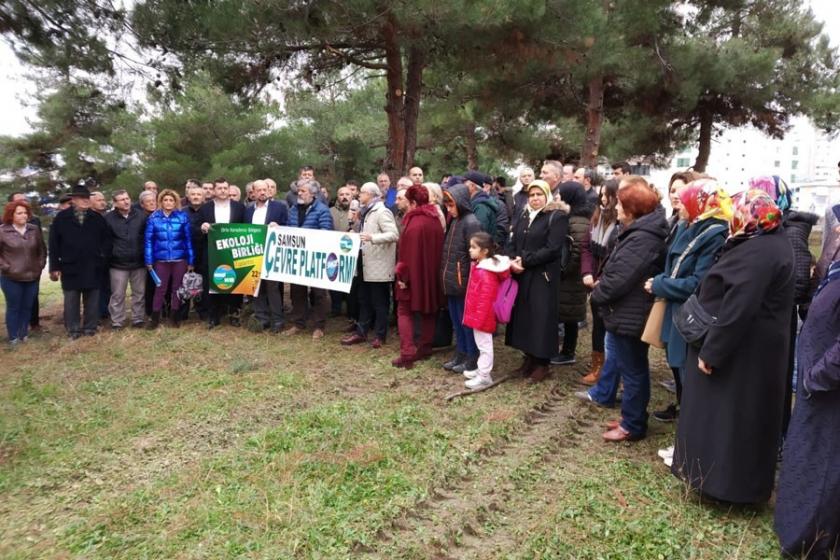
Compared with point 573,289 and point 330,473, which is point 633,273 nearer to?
point 573,289

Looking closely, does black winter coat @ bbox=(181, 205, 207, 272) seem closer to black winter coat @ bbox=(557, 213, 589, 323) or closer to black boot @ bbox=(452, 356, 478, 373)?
black boot @ bbox=(452, 356, 478, 373)

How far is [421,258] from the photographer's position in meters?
6.24

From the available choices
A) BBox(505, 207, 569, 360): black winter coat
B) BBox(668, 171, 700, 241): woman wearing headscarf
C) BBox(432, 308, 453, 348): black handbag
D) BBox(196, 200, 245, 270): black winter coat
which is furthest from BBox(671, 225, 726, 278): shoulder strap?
BBox(196, 200, 245, 270): black winter coat

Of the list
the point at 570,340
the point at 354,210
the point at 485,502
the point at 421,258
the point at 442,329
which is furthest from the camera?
the point at 354,210

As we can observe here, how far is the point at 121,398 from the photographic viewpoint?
5438 millimetres

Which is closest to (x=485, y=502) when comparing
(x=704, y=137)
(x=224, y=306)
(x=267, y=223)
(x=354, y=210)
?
(x=354, y=210)

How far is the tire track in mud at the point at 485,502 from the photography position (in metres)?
3.12

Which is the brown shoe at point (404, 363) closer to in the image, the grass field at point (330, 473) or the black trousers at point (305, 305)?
the grass field at point (330, 473)

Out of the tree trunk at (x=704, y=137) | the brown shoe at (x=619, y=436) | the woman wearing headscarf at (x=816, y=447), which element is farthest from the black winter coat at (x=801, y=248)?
the tree trunk at (x=704, y=137)

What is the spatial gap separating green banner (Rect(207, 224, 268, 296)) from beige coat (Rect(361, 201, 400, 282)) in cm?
171

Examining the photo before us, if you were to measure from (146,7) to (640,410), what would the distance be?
6909 millimetres

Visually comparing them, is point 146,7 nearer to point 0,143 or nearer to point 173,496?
point 173,496

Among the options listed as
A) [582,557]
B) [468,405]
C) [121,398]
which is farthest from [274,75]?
[582,557]

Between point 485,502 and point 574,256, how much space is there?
318 centimetres
